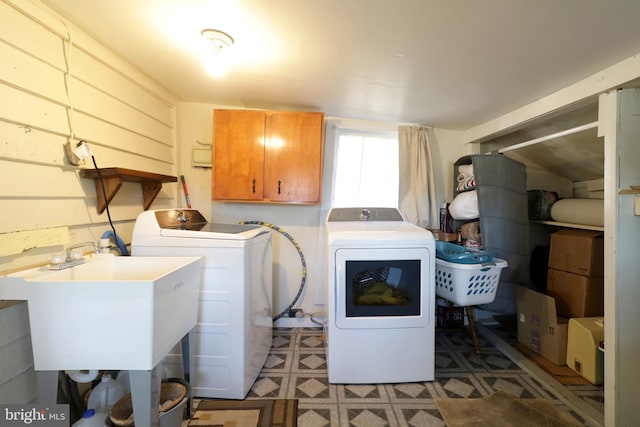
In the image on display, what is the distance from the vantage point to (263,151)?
2.18 meters

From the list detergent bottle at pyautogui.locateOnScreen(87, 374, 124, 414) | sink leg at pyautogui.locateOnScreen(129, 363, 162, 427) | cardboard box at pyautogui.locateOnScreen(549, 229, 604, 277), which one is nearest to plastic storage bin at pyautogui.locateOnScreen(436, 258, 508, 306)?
cardboard box at pyautogui.locateOnScreen(549, 229, 604, 277)

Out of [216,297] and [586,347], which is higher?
[216,297]

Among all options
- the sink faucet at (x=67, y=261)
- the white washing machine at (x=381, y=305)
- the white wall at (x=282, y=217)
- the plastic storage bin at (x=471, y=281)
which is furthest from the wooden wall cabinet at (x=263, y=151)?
the plastic storage bin at (x=471, y=281)

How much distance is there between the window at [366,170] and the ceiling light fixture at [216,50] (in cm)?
123

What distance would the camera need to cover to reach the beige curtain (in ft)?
8.34

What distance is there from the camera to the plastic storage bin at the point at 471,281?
1.83 metres

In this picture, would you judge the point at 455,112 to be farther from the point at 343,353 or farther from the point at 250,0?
the point at 343,353

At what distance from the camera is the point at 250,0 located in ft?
3.68

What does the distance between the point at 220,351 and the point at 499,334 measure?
95.5 inches

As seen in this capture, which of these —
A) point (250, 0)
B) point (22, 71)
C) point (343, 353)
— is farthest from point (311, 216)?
point (22, 71)

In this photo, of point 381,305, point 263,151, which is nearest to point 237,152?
point 263,151

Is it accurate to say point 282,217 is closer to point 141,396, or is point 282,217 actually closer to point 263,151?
point 263,151

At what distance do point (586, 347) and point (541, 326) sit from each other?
305 millimetres

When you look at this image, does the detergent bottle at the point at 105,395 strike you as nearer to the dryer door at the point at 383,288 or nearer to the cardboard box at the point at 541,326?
the dryer door at the point at 383,288
